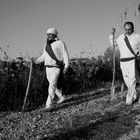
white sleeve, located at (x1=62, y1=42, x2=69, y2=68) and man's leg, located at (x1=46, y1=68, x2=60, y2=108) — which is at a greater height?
white sleeve, located at (x1=62, y1=42, x2=69, y2=68)

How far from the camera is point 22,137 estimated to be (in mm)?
5340

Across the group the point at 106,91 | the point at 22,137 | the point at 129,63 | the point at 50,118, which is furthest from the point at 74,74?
the point at 22,137

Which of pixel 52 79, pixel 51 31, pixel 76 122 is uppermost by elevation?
pixel 51 31

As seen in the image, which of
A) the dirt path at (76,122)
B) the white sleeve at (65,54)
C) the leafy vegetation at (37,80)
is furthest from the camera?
the leafy vegetation at (37,80)

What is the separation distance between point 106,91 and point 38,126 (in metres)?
4.39

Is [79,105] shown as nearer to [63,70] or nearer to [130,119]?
[63,70]

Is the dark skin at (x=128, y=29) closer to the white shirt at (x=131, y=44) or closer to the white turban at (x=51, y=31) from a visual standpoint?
the white shirt at (x=131, y=44)

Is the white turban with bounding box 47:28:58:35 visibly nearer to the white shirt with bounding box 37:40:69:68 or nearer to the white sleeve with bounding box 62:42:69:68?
the white shirt with bounding box 37:40:69:68

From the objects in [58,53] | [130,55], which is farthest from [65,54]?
[130,55]

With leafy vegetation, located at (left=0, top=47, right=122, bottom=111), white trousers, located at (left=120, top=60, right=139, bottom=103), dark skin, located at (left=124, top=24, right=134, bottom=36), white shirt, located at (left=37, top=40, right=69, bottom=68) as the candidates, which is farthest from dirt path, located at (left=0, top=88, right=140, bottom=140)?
dark skin, located at (left=124, top=24, right=134, bottom=36)

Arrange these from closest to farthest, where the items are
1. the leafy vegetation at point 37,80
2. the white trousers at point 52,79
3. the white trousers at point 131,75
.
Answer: the white trousers at point 52,79 → the white trousers at point 131,75 → the leafy vegetation at point 37,80

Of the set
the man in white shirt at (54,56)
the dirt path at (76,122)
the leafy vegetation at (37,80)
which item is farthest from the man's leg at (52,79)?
the leafy vegetation at (37,80)

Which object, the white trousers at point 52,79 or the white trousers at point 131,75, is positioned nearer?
the white trousers at point 52,79

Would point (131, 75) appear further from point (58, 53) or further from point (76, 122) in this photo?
point (76, 122)
